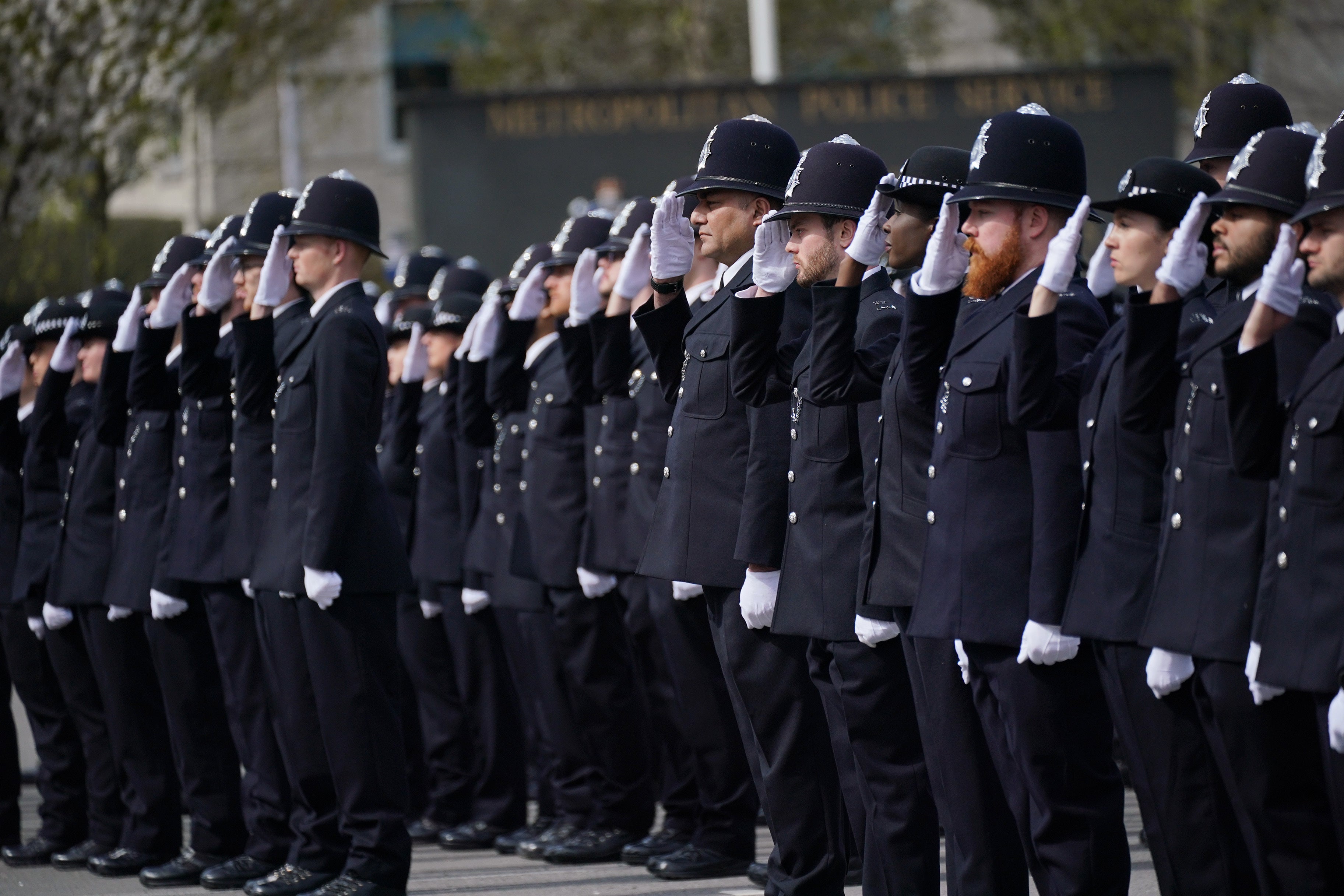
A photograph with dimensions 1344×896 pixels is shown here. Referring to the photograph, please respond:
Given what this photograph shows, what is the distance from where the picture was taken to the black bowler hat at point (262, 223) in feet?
22.2

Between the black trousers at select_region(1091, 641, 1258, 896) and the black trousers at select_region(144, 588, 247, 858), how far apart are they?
3.65 m

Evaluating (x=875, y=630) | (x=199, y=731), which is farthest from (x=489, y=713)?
(x=875, y=630)

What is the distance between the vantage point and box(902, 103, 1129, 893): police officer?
15.0ft

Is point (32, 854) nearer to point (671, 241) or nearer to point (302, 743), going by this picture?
point (302, 743)

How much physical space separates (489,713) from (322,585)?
2.10 metres

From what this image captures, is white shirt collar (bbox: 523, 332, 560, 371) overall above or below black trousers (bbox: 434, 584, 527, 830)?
above

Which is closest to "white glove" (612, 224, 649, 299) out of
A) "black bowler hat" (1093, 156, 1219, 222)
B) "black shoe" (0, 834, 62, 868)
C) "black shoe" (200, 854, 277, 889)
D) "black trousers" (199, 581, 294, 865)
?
"black trousers" (199, 581, 294, 865)

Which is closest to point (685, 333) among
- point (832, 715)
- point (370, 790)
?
point (832, 715)

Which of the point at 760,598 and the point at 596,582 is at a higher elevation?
the point at 760,598

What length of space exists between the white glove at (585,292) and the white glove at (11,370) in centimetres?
249

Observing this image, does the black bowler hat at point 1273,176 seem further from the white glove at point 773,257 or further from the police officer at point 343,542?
the police officer at point 343,542

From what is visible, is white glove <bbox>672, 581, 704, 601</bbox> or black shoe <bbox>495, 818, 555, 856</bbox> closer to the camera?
white glove <bbox>672, 581, 704, 601</bbox>

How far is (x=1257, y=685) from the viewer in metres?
4.02

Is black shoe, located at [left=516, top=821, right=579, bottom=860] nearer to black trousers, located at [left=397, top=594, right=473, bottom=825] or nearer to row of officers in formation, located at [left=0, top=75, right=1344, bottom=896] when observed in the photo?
row of officers in formation, located at [left=0, top=75, right=1344, bottom=896]
